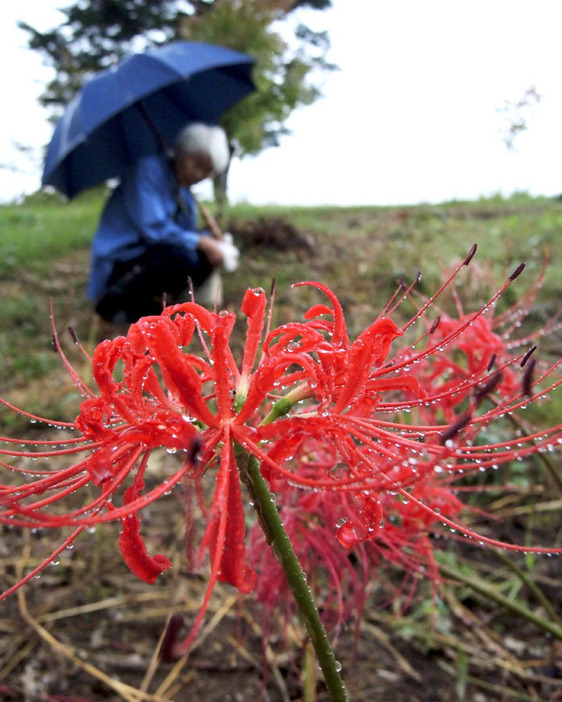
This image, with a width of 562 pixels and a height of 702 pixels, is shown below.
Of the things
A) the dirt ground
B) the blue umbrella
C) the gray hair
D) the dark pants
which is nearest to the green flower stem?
the dirt ground

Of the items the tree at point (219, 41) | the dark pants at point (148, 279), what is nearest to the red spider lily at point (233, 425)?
the dark pants at point (148, 279)

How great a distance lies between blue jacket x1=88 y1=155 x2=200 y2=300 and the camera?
15.0 feet

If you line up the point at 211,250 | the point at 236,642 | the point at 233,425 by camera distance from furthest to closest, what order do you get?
the point at 211,250
the point at 236,642
the point at 233,425

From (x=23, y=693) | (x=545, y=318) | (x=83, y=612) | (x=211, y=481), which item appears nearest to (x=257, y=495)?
(x=23, y=693)

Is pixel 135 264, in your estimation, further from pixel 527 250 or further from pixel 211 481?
pixel 527 250

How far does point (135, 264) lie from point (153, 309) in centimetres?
40

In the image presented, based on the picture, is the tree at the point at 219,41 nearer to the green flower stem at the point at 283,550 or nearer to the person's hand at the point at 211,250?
the person's hand at the point at 211,250

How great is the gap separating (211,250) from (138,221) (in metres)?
0.63

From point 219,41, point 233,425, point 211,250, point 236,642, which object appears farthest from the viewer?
point 219,41

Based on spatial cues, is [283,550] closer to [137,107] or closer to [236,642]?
[236,642]

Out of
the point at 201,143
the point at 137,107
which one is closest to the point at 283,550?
the point at 201,143

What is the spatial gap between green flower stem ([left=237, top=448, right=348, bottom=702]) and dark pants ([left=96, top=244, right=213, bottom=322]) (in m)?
3.77

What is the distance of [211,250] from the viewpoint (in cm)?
456

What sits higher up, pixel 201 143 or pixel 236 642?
pixel 201 143
